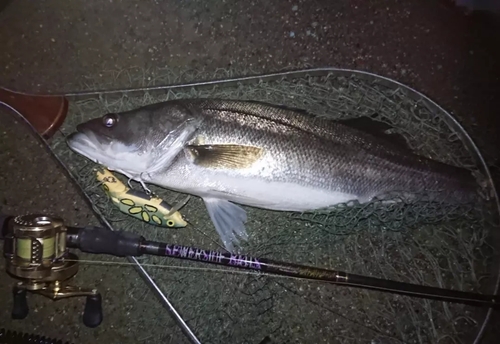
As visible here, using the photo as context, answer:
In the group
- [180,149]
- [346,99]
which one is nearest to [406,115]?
[346,99]

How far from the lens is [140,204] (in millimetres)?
1709

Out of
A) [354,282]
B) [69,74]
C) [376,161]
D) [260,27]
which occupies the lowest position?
[354,282]

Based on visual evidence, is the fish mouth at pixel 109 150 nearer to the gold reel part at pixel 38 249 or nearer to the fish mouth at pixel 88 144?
the fish mouth at pixel 88 144

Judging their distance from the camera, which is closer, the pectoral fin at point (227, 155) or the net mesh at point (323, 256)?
the pectoral fin at point (227, 155)

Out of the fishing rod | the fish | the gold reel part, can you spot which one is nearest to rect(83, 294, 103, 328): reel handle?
the fishing rod

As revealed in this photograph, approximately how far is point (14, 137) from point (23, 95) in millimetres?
281

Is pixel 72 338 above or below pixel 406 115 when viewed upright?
below

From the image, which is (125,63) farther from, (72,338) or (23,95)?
(72,338)

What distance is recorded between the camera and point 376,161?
1.71 meters

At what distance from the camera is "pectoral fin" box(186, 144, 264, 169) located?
5.35ft

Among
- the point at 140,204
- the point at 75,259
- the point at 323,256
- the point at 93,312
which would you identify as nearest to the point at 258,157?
the point at 140,204

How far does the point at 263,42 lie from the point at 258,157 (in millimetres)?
738

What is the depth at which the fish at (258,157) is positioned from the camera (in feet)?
5.44

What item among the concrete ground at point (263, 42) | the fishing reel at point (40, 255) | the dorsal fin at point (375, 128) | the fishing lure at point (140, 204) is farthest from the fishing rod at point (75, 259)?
the concrete ground at point (263, 42)
